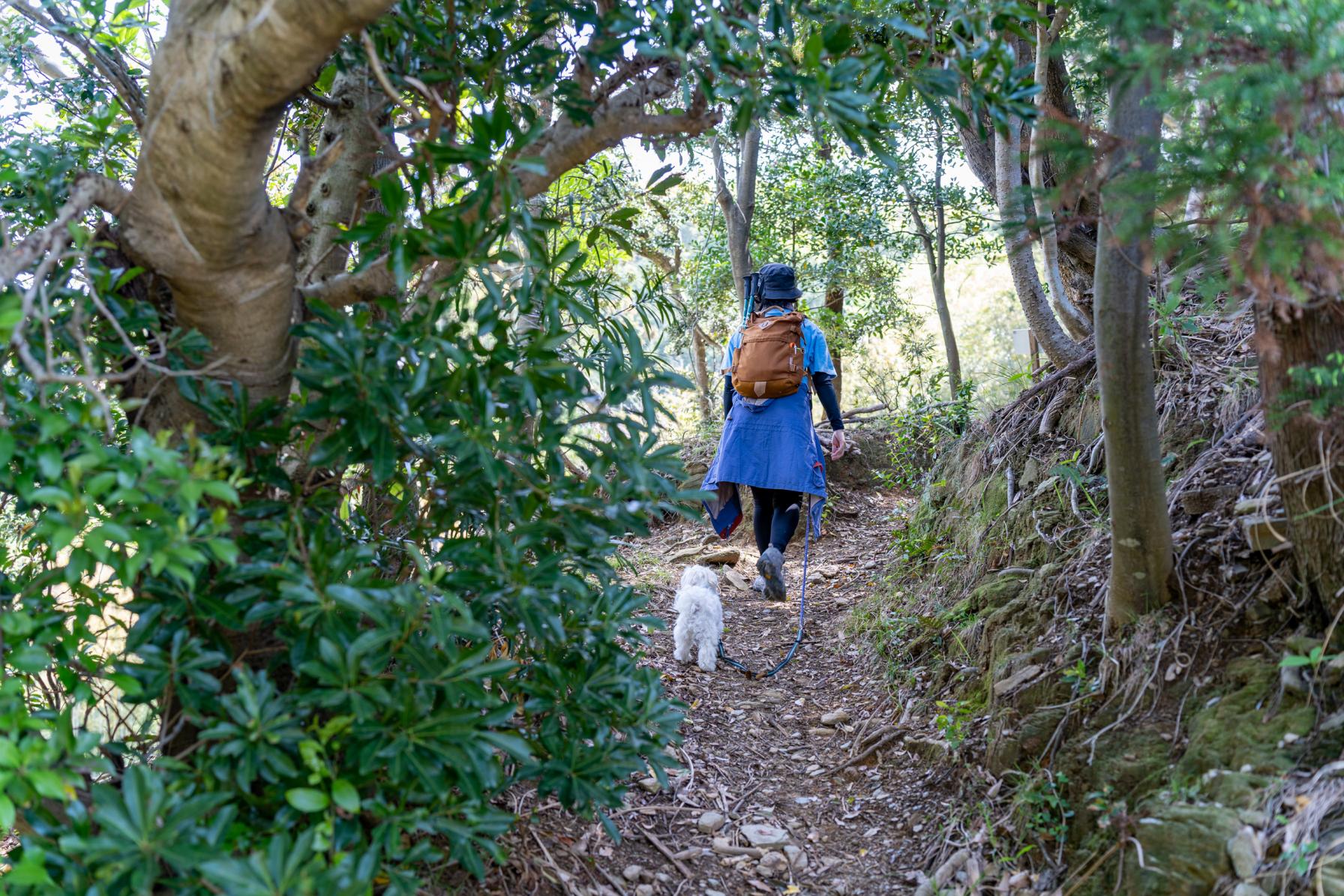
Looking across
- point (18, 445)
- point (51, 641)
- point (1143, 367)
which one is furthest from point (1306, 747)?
point (18, 445)

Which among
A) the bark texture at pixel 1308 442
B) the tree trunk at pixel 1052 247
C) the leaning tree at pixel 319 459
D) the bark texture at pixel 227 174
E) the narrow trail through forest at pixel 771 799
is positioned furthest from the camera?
the tree trunk at pixel 1052 247

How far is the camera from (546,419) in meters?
2.24

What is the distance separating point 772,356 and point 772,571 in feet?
4.35

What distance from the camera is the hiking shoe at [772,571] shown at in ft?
18.5

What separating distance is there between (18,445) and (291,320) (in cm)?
71

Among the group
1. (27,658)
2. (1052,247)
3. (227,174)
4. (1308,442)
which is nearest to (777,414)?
(1052,247)

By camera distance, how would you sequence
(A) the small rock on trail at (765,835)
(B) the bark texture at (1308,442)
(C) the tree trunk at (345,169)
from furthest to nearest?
1. (A) the small rock on trail at (765,835)
2. (C) the tree trunk at (345,169)
3. (B) the bark texture at (1308,442)

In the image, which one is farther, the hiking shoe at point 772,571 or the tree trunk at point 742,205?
the tree trunk at point 742,205

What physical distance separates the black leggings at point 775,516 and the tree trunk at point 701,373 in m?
5.45

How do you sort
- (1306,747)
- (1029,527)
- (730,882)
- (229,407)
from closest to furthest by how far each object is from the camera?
(229,407) < (1306,747) < (730,882) < (1029,527)

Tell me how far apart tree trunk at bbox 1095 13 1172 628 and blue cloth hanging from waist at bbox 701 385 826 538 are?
2538 mm

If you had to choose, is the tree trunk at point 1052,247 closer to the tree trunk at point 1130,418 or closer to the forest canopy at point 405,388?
the tree trunk at point 1130,418

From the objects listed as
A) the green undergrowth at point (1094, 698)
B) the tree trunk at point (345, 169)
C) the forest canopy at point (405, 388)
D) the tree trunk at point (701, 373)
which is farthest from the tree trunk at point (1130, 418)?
the tree trunk at point (701, 373)

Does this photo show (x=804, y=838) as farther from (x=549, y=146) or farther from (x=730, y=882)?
(x=549, y=146)
